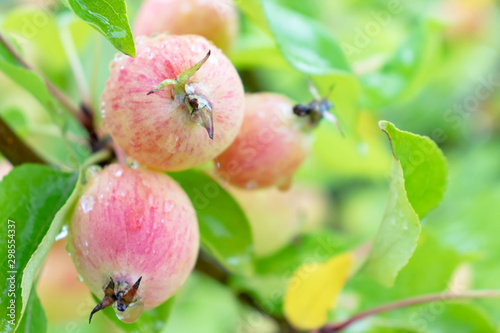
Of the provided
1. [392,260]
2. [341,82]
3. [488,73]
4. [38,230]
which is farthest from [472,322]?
[488,73]

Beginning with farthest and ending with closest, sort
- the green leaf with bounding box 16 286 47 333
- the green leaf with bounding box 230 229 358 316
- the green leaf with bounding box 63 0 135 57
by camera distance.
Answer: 1. the green leaf with bounding box 230 229 358 316
2. the green leaf with bounding box 16 286 47 333
3. the green leaf with bounding box 63 0 135 57

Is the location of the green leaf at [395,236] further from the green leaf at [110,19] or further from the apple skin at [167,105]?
the green leaf at [110,19]

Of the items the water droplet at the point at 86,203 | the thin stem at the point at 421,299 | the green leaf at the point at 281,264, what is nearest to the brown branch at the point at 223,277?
the green leaf at the point at 281,264

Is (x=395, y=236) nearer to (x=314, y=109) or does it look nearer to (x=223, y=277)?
(x=314, y=109)

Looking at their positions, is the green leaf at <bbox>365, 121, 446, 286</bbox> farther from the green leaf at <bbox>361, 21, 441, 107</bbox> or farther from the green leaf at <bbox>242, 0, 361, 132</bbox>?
the green leaf at <bbox>361, 21, 441, 107</bbox>

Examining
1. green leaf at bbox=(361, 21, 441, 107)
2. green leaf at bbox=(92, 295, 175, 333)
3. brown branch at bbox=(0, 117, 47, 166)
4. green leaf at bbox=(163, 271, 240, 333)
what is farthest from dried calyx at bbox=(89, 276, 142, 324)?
green leaf at bbox=(163, 271, 240, 333)

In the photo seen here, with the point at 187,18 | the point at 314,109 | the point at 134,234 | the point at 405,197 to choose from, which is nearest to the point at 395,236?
the point at 405,197
